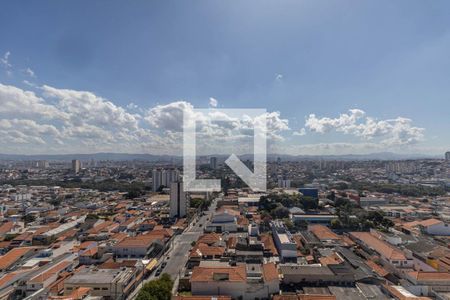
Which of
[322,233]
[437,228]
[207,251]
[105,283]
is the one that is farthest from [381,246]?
[105,283]

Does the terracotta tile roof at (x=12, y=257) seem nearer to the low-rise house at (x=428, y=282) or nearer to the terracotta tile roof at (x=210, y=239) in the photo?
the terracotta tile roof at (x=210, y=239)

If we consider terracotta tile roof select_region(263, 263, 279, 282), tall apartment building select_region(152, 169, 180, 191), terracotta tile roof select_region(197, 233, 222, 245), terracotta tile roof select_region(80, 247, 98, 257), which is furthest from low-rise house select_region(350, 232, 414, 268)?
tall apartment building select_region(152, 169, 180, 191)

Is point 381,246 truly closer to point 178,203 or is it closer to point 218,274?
point 218,274

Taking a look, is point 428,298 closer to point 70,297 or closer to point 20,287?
point 70,297

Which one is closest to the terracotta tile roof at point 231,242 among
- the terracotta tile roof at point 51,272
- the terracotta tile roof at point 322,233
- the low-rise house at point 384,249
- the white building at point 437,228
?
the terracotta tile roof at point 322,233

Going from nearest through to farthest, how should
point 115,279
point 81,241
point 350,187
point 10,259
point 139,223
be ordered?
point 115,279 → point 10,259 → point 81,241 → point 139,223 → point 350,187

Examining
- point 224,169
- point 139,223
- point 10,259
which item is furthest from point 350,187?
point 10,259
